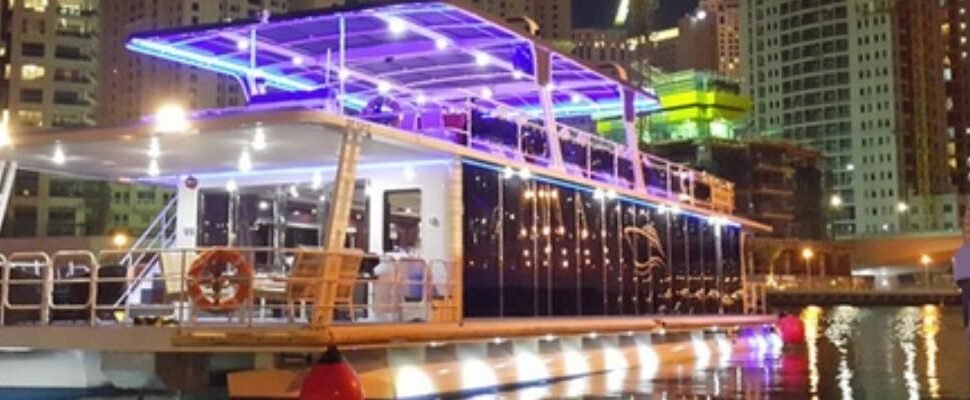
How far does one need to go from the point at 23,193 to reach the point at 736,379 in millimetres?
83320

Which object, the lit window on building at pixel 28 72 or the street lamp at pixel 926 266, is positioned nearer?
the lit window on building at pixel 28 72

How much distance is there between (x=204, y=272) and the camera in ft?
40.7

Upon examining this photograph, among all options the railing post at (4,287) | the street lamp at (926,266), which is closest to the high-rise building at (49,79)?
the street lamp at (926,266)

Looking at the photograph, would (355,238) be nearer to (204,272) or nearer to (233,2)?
(204,272)

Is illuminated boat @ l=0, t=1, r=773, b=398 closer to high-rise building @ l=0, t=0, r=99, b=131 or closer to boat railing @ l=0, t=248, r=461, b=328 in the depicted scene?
boat railing @ l=0, t=248, r=461, b=328

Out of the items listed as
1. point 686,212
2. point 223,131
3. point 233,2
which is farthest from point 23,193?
point 223,131

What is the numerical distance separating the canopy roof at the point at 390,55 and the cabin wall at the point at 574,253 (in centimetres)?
205

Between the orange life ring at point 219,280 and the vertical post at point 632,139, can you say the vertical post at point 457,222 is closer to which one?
the orange life ring at point 219,280

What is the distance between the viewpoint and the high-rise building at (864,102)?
15662 centimetres

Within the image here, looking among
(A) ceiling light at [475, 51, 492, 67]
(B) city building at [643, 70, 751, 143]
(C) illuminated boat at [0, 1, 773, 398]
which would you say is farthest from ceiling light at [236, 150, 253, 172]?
(B) city building at [643, 70, 751, 143]

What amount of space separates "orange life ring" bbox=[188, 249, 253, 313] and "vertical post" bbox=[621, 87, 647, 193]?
10.4 metres

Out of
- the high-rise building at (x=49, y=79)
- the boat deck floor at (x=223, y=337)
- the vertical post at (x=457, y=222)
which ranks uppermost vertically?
the high-rise building at (x=49, y=79)

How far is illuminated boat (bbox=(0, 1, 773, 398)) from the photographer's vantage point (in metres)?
12.8

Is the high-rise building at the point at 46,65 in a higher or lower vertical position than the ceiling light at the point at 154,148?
higher
